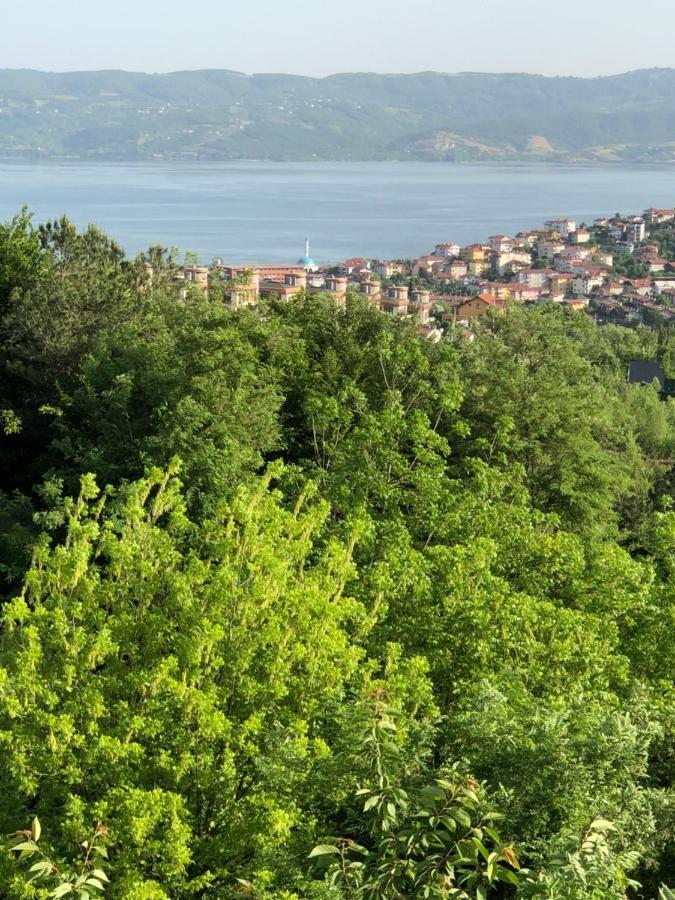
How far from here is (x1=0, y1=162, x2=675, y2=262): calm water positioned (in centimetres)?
10881

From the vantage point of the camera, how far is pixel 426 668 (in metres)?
6.63

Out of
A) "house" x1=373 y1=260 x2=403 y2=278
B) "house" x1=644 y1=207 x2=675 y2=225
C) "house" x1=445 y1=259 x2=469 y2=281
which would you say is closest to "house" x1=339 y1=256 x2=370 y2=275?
"house" x1=373 y1=260 x2=403 y2=278

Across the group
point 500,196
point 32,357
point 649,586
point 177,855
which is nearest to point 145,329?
point 32,357

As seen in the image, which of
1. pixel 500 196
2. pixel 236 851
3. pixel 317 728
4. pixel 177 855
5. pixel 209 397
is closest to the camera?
pixel 177 855

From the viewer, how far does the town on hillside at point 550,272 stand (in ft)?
263

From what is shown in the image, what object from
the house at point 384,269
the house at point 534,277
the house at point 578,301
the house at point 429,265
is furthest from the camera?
the house at point 534,277

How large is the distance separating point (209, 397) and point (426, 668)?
6.33 m

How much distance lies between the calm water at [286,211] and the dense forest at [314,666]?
70.1 m

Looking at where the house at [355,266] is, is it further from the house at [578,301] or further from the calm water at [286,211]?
the house at [578,301]

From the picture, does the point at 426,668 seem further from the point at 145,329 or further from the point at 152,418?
the point at 145,329

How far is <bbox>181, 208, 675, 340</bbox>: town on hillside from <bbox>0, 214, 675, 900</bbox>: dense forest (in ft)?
164

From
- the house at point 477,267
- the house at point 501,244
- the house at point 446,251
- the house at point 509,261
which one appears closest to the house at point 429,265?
the house at point 446,251

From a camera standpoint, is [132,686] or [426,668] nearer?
[132,686]

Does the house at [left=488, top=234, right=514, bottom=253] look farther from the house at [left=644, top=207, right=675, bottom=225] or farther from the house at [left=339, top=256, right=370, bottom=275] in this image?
the house at [left=339, top=256, right=370, bottom=275]
